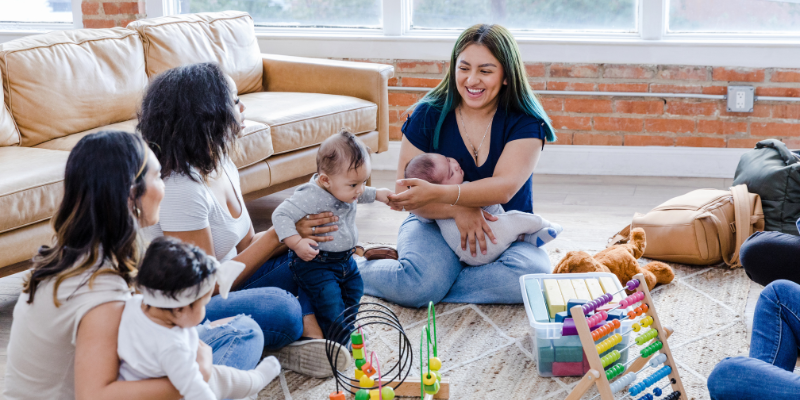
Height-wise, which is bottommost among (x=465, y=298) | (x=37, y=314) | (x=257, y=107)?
(x=465, y=298)

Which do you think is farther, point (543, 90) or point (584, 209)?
point (543, 90)

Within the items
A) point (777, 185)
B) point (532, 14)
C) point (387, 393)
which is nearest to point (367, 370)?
point (387, 393)

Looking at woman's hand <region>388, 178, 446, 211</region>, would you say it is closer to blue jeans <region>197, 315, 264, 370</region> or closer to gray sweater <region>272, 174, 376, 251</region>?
gray sweater <region>272, 174, 376, 251</region>

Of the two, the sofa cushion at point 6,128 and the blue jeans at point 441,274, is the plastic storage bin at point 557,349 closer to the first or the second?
the blue jeans at point 441,274

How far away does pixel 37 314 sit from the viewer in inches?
44.9

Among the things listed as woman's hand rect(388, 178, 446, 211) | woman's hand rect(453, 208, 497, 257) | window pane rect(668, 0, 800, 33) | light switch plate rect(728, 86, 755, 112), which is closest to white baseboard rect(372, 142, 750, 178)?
light switch plate rect(728, 86, 755, 112)

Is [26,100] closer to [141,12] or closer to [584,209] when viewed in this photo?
[141,12]

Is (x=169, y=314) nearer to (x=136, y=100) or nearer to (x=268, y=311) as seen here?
(x=268, y=311)

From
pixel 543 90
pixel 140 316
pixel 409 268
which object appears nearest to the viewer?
pixel 140 316

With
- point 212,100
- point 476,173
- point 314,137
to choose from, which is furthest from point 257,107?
point 212,100

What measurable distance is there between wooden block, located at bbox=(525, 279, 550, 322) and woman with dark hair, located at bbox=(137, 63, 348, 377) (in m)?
0.52

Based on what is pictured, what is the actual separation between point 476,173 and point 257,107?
123 centimetres

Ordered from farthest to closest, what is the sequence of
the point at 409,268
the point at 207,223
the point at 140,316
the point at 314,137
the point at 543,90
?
the point at 543,90
the point at 314,137
the point at 409,268
the point at 207,223
the point at 140,316

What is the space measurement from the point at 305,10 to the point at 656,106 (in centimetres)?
200
